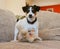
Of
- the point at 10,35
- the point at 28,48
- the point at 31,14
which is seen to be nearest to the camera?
the point at 28,48

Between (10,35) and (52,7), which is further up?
(52,7)

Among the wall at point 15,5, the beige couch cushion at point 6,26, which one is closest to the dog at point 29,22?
the beige couch cushion at point 6,26

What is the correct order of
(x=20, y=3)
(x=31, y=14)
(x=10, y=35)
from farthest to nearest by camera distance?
(x=20, y=3) < (x=10, y=35) < (x=31, y=14)

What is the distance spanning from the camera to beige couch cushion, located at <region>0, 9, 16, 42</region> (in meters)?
1.76

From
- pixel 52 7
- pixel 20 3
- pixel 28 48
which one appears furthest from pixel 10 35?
pixel 52 7

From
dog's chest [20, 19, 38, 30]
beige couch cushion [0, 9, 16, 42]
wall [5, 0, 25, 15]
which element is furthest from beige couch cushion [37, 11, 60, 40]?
wall [5, 0, 25, 15]

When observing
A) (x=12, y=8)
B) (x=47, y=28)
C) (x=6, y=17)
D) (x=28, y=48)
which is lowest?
(x=28, y=48)

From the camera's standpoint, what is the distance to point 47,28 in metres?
1.91

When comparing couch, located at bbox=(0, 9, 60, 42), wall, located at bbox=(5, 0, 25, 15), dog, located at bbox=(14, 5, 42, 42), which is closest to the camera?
dog, located at bbox=(14, 5, 42, 42)

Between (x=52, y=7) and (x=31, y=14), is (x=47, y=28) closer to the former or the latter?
(x=31, y=14)

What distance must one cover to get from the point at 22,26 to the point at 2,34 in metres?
0.27

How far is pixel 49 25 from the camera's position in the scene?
1.93 m

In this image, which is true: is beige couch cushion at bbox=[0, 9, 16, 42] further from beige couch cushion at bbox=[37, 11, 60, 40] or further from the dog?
beige couch cushion at bbox=[37, 11, 60, 40]

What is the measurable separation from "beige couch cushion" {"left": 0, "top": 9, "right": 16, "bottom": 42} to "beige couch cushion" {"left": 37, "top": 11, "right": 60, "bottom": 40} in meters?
0.36
